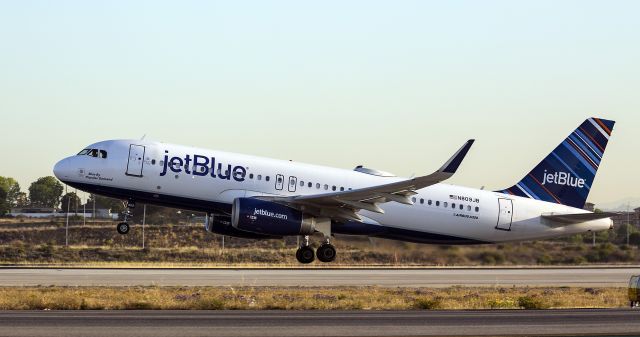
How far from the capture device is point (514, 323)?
2800cm

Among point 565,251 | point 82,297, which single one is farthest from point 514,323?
point 565,251

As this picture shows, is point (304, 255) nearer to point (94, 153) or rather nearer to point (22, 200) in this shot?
point (94, 153)

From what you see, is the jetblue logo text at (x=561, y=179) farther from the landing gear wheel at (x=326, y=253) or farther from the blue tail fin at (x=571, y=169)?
the landing gear wheel at (x=326, y=253)

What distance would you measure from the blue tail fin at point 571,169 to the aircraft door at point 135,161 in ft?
55.3

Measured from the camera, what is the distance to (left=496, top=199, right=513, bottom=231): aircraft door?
4878 centimetres

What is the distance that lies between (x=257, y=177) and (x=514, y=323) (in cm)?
1926

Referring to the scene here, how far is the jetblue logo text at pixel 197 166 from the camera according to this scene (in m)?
44.5

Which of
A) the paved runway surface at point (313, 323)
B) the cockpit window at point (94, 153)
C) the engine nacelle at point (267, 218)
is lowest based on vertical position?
the paved runway surface at point (313, 323)

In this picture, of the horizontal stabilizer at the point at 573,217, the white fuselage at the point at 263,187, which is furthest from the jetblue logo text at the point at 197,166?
the horizontal stabilizer at the point at 573,217

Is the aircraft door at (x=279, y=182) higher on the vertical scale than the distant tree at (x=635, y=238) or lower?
higher

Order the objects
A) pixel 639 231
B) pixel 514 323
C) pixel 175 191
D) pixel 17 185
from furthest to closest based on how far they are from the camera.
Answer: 1. pixel 17 185
2. pixel 639 231
3. pixel 175 191
4. pixel 514 323

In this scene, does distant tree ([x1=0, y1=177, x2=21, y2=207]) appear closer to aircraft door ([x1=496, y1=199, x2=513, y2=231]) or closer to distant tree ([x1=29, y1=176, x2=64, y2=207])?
distant tree ([x1=29, y1=176, x2=64, y2=207])

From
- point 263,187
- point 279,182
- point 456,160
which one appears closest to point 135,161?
point 263,187

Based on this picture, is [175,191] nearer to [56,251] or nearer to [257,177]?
[257,177]
